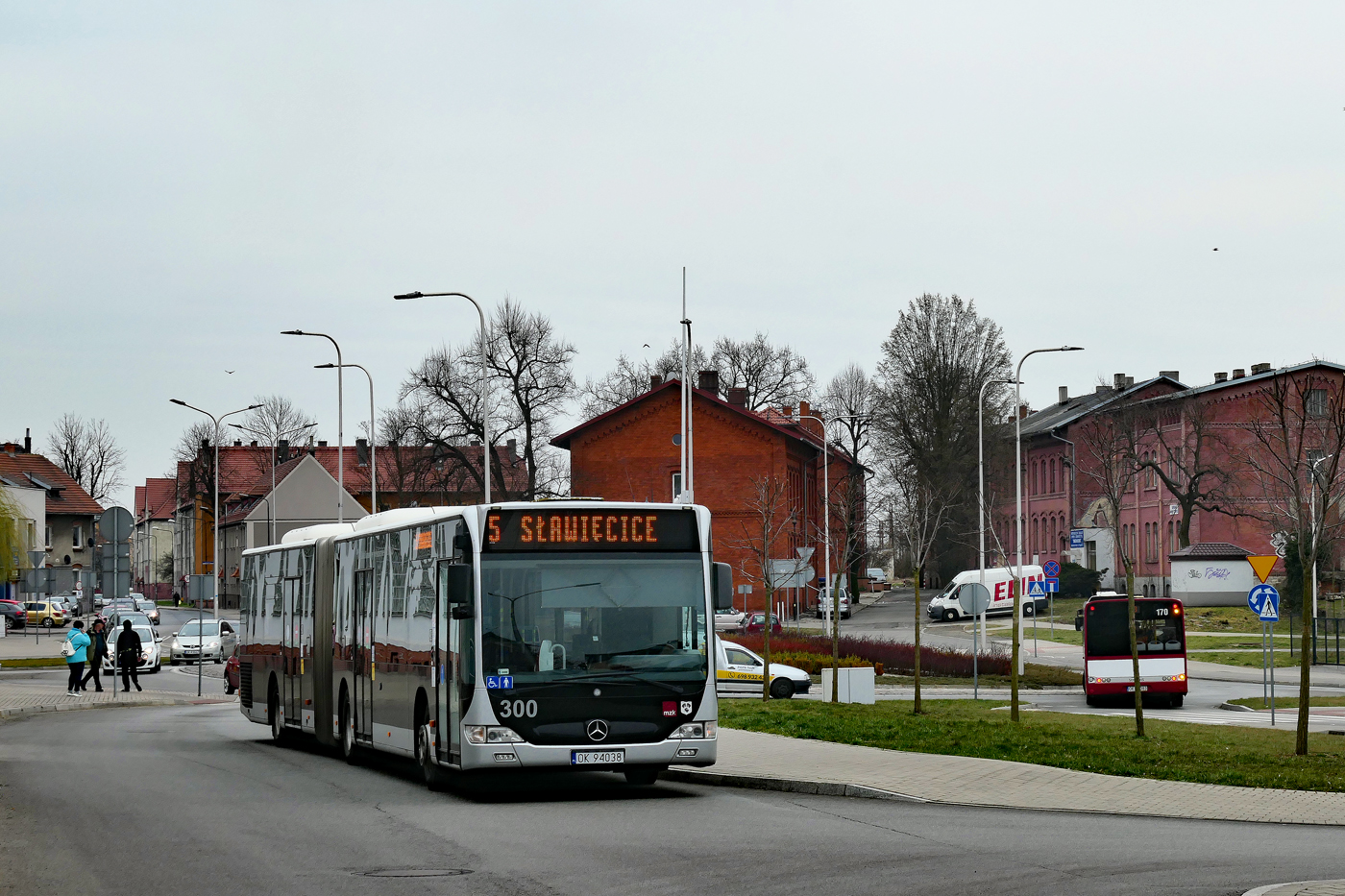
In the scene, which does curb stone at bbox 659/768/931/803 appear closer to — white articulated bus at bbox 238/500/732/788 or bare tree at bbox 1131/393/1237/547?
white articulated bus at bbox 238/500/732/788

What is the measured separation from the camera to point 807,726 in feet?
74.4

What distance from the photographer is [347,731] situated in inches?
800

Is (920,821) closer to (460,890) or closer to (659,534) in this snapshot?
(659,534)

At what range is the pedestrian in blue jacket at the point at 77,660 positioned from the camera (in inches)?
1567

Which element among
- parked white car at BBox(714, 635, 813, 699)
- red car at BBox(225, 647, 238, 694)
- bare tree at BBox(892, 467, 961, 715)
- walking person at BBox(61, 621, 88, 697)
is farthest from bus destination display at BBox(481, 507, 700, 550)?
bare tree at BBox(892, 467, 961, 715)

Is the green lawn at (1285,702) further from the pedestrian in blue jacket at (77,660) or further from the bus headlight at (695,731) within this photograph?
the pedestrian in blue jacket at (77,660)

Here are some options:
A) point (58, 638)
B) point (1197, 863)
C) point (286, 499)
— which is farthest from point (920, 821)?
point (286, 499)

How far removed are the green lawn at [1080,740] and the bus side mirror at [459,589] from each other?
22.1 feet

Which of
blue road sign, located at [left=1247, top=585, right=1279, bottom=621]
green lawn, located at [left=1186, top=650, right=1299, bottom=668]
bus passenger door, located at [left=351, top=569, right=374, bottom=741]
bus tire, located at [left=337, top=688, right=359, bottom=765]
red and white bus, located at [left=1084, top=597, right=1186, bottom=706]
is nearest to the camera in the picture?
bus passenger door, located at [left=351, top=569, right=374, bottom=741]

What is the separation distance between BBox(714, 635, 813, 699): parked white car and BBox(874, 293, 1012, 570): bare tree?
49262mm

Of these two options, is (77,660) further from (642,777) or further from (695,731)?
(695,731)

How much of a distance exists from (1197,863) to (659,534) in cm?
625

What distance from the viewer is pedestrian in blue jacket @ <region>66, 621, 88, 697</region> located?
131ft

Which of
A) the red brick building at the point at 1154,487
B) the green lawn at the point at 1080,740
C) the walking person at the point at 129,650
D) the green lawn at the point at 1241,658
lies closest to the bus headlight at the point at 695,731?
the green lawn at the point at 1080,740
